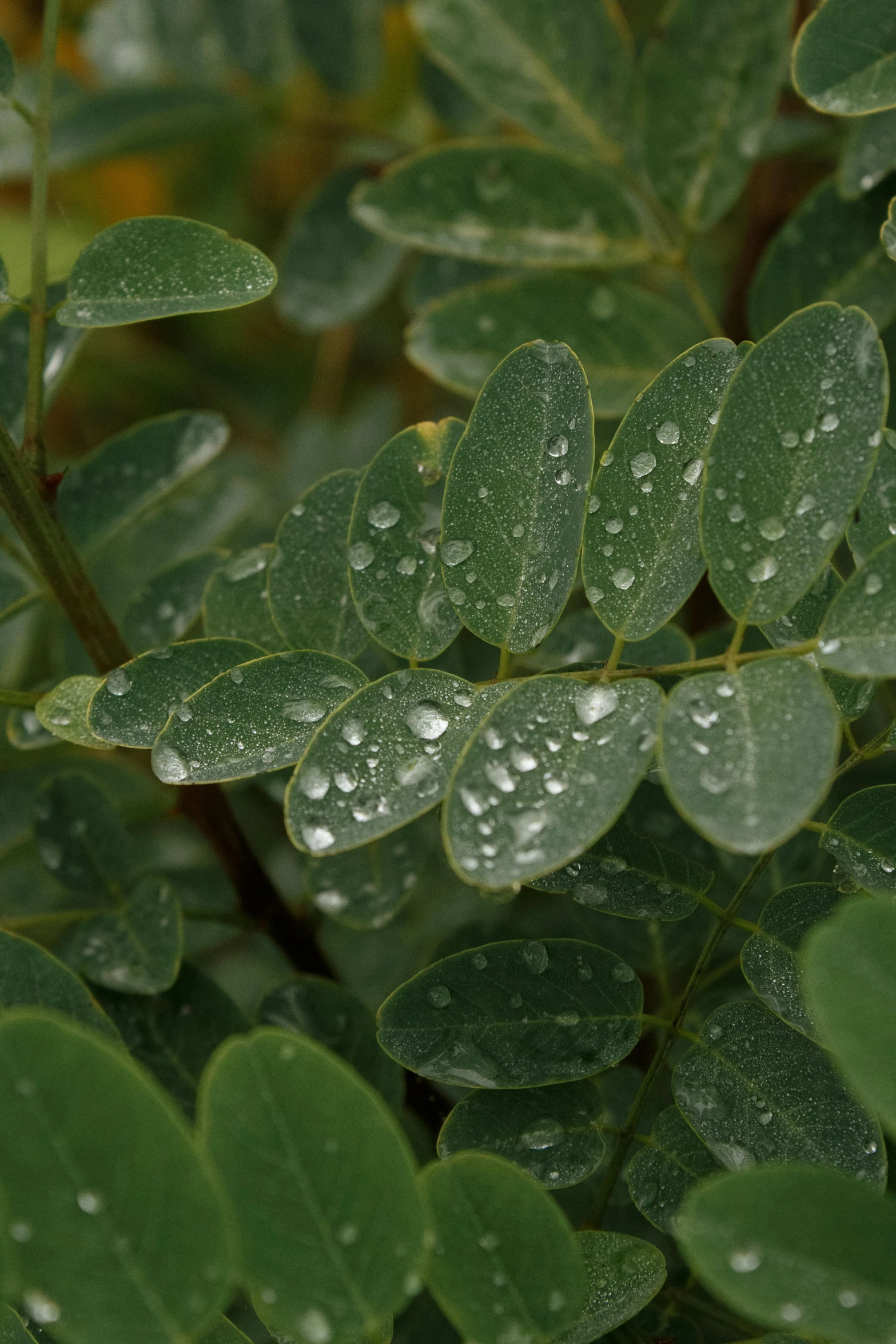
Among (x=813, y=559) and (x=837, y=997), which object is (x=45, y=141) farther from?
(x=837, y=997)

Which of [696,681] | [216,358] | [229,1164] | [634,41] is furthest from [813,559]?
[216,358]

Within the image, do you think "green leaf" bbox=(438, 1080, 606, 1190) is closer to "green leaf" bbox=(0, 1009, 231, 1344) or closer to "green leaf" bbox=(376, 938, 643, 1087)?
"green leaf" bbox=(376, 938, 643, 1087)

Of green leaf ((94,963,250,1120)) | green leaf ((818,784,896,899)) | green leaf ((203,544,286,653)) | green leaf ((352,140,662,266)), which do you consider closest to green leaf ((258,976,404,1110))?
green leaf ((94,963,250,1120))

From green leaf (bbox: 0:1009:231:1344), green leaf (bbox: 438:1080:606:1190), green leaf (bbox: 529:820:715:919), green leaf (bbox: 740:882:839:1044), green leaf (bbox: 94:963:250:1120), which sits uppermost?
green leaf (bbox: 0:1009:231:1344)

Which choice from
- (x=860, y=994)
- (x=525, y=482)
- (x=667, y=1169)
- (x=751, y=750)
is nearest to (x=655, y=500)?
(x=525, y=482)

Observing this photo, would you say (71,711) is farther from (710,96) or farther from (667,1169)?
(710,96)

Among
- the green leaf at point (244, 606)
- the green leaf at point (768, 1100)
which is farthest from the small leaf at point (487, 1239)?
the green leaf at point (244, 606)
